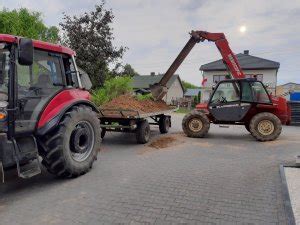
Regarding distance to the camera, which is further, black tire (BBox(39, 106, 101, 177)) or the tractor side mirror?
black tire (BBox(39, 106, 101, 177))

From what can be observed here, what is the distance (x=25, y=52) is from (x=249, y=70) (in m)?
36.1

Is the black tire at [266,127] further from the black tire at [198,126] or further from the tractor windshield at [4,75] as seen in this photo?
the tractor windshield at [4,75]

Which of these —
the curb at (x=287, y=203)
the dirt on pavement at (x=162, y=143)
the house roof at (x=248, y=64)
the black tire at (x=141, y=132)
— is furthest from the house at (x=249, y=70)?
the curb at (x=287, y=203)

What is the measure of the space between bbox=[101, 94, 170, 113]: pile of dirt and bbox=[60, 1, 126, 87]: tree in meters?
5.64

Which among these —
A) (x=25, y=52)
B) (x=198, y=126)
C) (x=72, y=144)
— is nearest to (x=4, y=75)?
(x=25, y=52)

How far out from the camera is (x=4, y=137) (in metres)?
4.54

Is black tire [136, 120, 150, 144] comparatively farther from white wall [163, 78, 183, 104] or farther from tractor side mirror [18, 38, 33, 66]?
white wall [163, 78, 183, 104]

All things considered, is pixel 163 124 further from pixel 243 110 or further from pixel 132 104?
pixel 243 110

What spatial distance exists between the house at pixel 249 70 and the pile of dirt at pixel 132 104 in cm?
2547

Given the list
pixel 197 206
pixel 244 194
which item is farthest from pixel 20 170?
pixel 244 194

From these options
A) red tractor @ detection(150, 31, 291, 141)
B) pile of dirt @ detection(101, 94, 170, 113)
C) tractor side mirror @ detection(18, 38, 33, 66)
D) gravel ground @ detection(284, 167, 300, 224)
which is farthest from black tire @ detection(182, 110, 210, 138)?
tractor side mirror @ detection(18, 38, 33, 66)

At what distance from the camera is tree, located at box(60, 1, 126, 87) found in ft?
52.6

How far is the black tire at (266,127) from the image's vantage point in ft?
33.8

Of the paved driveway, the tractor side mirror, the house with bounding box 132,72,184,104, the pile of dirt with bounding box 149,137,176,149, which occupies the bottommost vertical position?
the paved driveway
